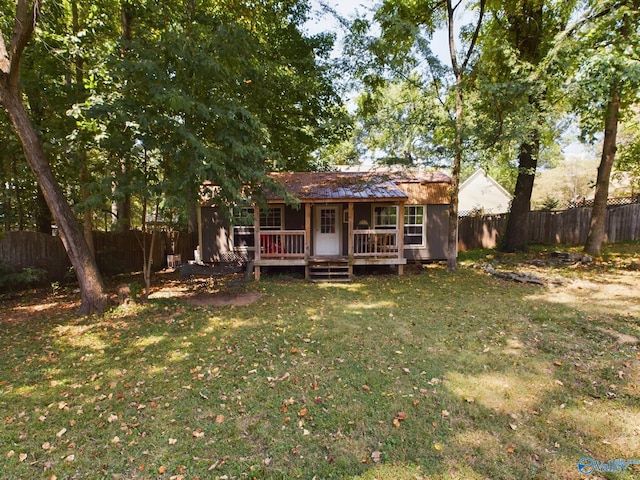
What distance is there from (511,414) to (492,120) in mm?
8641

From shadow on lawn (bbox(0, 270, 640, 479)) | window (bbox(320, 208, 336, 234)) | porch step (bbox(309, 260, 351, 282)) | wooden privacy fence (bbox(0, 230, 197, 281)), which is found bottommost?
shadow on lawn (bbox(0, 270, 640, 479))

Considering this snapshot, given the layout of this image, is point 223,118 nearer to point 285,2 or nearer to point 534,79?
point 285,2

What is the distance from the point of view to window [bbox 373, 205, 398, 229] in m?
12.6

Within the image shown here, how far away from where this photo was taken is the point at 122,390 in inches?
153

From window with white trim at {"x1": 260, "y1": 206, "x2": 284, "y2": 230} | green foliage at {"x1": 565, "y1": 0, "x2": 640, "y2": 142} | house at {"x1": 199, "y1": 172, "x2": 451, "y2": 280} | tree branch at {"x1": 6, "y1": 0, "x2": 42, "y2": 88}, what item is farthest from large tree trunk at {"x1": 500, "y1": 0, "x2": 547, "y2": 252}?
tree branch at {"x1": 6, "y1": 0, "x2": 42, "y2": 88}

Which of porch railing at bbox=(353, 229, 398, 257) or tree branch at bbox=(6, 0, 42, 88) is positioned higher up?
tree branch at bbox=(6, 0, 42, 88)

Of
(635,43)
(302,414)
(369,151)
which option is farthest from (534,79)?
(302,414)

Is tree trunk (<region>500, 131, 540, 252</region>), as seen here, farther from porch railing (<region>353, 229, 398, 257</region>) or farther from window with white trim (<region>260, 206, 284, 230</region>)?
window with white trim (<region>260, 206, 284, 230</region>)

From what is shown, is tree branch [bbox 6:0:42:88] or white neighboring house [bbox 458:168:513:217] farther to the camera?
white neighboring house [bbox 458:168:513:217]

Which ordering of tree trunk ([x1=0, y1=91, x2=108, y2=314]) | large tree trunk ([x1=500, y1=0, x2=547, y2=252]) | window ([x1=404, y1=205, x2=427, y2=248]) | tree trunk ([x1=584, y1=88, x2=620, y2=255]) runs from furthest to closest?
window ([x1=404, y1=205, x2=427, y2=248]) < large tree trunk ([x1=500, y1=0, x2=547, y2=252]) < tree trunk ([x1=584, y1=88, x2=620, y2=255]) < tree trunk ([x1=0, y1=91, x2=108, y2=314])

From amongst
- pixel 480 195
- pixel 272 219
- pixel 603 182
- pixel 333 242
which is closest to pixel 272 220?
pixel 272 219

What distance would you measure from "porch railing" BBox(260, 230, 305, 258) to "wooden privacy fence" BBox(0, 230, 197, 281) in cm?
364

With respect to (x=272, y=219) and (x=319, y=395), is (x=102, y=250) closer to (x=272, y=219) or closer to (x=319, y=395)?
(x=272, y=219)

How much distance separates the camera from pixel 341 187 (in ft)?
36.4
